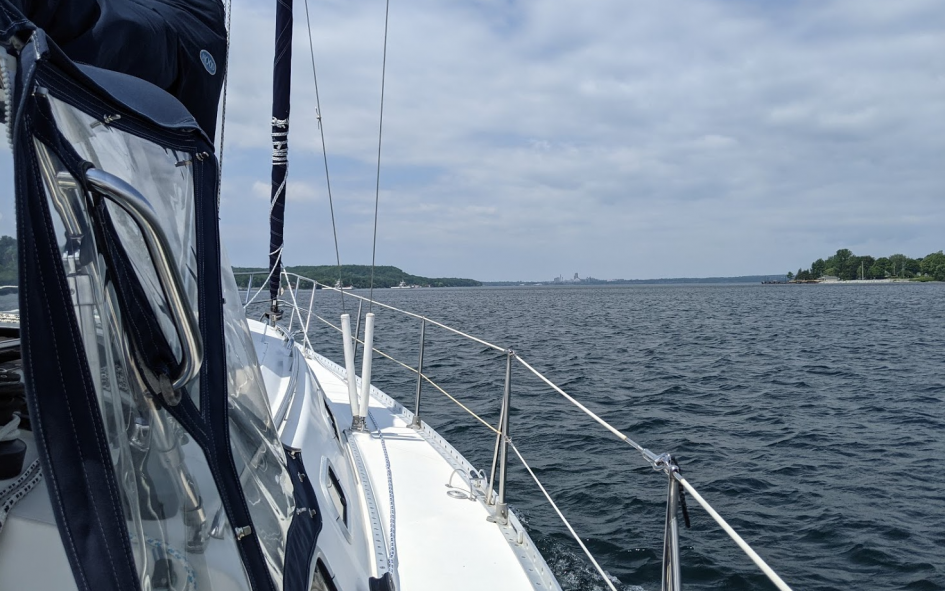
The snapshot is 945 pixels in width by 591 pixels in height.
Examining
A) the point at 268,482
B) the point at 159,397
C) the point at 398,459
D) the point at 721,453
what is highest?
the point at 159,397

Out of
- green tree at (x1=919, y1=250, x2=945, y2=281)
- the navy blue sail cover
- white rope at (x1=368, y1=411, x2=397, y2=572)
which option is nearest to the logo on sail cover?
the navy blue sail cover

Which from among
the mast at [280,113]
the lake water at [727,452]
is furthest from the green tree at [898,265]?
the mast at [280,113]

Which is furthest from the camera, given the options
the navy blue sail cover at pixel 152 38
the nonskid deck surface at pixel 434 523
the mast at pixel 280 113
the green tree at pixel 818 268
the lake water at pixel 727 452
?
the green tree at pixel 818 268

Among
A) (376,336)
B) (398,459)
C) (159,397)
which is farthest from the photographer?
(376,336)

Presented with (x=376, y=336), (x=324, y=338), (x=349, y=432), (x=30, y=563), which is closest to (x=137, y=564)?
Result: (x=30, y=563)

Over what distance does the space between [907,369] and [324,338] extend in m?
13.6

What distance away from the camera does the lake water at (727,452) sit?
5.01 metres

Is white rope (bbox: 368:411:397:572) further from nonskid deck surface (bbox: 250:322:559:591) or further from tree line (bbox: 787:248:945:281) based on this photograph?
tree line (bbox: 787:248:945:281)

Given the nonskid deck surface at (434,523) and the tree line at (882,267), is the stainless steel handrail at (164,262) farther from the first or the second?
the tree line at (882,267)

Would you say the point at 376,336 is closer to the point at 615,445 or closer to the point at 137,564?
the point at 615,445

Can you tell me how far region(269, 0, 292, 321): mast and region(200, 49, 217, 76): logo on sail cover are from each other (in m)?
3.00

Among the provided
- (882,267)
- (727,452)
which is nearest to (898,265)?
(882,267)

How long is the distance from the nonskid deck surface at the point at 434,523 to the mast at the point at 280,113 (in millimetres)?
1075

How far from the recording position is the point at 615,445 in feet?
24.8
